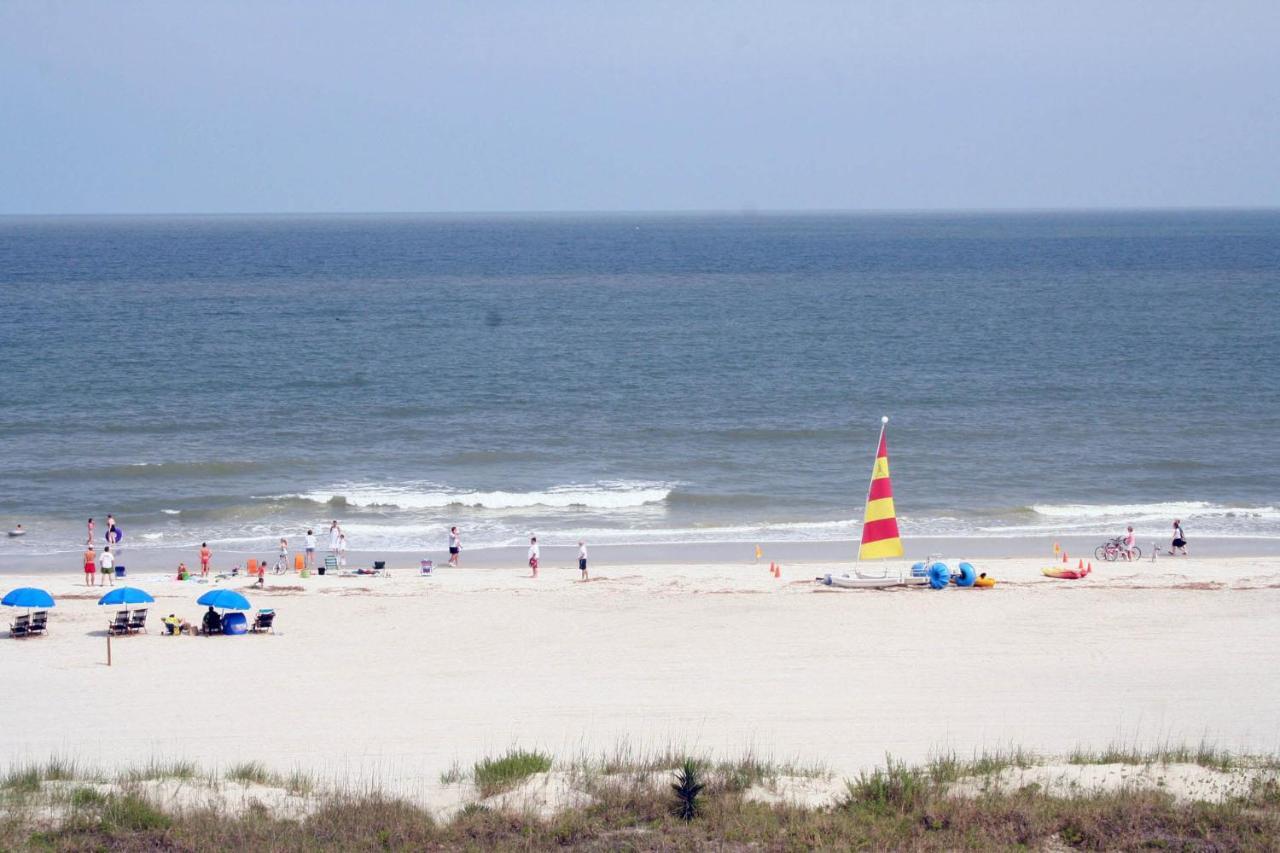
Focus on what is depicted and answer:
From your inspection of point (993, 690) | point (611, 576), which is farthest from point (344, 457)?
point (993, 690)

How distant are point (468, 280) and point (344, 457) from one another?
221 ft

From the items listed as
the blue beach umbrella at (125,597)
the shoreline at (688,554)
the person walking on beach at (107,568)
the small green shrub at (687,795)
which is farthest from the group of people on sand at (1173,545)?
the person walking on beach at (107,568)

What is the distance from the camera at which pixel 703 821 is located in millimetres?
10758

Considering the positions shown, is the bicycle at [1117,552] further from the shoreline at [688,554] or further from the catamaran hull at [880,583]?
the catamaran hull at [880,583]

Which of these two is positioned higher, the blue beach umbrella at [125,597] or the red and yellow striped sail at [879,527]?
the red and yellow striped sail at [879,527]

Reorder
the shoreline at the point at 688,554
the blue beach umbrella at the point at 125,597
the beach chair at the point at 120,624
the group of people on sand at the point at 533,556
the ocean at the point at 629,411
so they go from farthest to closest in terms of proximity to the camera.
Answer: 1. the ocean at the point at 629,411
2. the shoreline at the point at 688,554
3. the group of people on sand at the point at 533,556
4. the blue beach umbrella at the point at 125,597
5. the beach chair at the point at 120,624

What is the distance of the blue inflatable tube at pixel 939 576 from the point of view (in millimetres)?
24609

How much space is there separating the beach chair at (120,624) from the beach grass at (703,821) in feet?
32.7

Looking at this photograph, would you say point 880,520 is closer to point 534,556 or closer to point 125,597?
point 534,556

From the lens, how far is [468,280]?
4102 inches

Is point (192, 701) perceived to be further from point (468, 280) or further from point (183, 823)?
point (468, 280)

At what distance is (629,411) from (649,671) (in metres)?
27.0

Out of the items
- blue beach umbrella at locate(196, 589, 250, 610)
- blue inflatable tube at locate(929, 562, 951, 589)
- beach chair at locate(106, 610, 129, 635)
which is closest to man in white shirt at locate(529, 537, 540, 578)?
blue beach umbrella at locate(196, 589, 250, 610)

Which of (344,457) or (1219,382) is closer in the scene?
(344,457)
